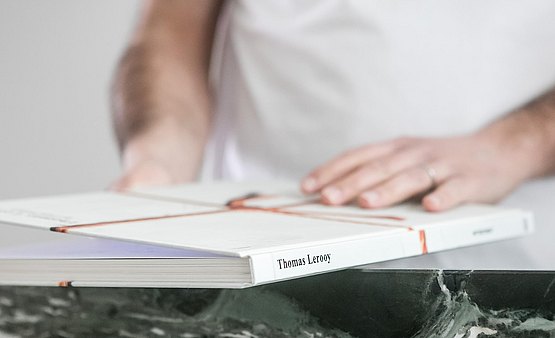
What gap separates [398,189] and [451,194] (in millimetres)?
42

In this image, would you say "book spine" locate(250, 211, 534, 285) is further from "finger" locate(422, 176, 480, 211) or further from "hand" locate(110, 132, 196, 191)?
"hand" locate(110, 132, 196, 191)

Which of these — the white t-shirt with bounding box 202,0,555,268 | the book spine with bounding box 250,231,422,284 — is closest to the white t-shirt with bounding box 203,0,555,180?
the white t-shirt with bounding box 202,0,555,268

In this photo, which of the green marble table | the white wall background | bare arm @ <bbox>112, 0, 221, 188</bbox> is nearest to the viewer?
the green marble table

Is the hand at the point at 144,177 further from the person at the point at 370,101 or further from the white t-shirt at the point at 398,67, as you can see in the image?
the white t-shirt at the point at 398,67

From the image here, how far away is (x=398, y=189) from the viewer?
0.75 meters

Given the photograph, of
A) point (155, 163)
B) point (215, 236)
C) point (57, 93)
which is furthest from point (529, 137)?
point (57, 93)

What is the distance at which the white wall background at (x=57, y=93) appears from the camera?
7.06 feet

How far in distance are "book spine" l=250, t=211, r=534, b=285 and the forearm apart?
0.18m

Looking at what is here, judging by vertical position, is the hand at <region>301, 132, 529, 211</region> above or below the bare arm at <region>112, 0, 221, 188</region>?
below

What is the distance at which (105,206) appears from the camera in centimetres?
67

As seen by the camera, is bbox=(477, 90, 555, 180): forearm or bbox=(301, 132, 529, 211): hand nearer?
bbox=(301, 132, 529, 211): hand

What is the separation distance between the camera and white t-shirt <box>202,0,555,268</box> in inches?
36.4

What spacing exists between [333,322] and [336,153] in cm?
47

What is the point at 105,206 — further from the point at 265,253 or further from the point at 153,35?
the point at 153,35
